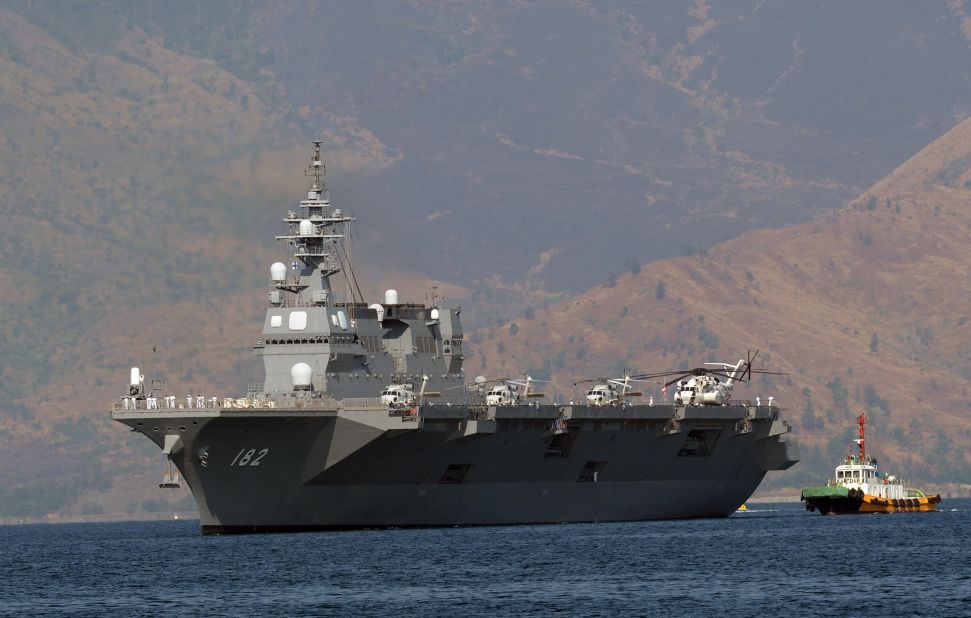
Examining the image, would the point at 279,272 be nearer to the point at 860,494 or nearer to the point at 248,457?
the point at 248,457

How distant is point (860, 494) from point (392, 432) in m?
35.6

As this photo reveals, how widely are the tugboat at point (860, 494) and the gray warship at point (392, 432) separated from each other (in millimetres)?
15692

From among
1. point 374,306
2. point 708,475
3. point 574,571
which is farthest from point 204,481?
point 708,475

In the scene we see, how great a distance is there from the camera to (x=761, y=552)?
202ft

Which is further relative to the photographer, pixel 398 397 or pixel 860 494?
pixel 860 494

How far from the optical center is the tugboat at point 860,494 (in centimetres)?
9394

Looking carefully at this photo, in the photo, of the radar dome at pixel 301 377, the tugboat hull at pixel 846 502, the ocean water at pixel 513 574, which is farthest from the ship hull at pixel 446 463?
the tugboat hull at pixel 846 502

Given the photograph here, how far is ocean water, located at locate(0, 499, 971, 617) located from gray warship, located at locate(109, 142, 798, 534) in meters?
1.29

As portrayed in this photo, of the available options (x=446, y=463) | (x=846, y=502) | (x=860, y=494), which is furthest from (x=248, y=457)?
(x=860, y=494)

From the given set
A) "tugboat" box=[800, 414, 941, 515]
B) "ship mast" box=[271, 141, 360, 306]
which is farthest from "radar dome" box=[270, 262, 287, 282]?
"tugboat" box=[800, 414, 941, 515]

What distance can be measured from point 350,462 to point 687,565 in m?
13.1

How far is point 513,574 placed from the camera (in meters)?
54.0

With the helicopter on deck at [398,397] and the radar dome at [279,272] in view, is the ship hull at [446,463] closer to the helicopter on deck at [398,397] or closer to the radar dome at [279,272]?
the helicopter on deck at [398,397]

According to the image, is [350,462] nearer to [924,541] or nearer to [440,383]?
[440,383]
